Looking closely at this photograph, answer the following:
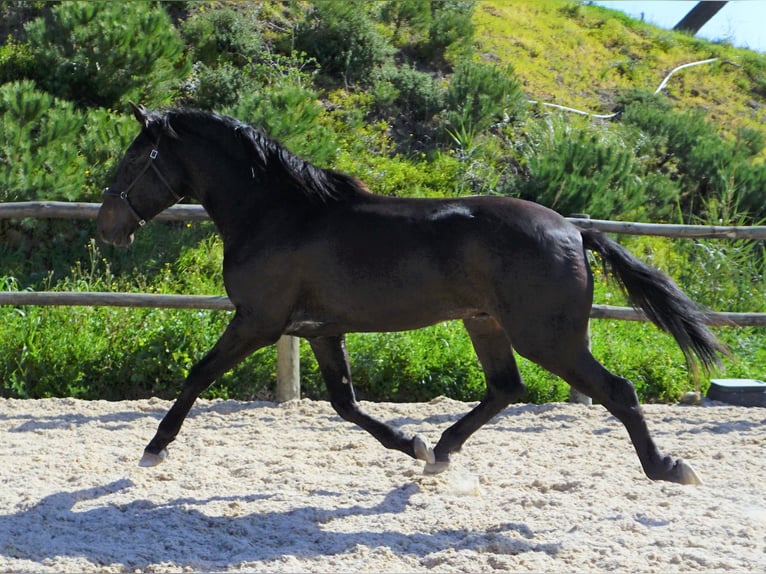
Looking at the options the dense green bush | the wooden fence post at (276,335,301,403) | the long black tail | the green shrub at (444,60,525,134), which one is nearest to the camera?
the long black tail

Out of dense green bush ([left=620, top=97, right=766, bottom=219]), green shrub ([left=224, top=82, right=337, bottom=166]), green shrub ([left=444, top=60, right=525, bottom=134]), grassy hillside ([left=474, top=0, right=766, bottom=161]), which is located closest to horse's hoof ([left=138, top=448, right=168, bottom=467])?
green shrub ([left=224, top=82, right=337, bottom=166])

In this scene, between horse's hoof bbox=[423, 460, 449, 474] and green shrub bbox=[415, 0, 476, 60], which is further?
green shrub bbox=[415, 0, 476, 60]

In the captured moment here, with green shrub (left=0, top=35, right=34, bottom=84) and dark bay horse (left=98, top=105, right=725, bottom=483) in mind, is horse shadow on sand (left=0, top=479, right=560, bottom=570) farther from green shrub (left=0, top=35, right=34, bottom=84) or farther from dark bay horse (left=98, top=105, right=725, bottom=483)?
green shrub (left=0, top=35, right=34, bottom=84)

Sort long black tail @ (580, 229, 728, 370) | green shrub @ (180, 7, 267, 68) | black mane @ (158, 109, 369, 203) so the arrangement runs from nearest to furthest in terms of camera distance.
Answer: long black tail @ (580, 229, 728, 370)
black mane @ (158, 109, 369, 203)
green shrub @ (180, 7, 267, 68)

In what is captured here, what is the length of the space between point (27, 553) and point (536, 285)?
228 centimetres

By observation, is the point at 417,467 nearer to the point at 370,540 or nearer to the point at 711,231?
the point at 370,540

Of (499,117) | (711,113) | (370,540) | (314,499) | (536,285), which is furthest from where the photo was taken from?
(711,113)

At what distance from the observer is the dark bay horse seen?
402 cm

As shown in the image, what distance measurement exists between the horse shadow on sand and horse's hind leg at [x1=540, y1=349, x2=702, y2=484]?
0.67 metres

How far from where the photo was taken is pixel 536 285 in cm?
397

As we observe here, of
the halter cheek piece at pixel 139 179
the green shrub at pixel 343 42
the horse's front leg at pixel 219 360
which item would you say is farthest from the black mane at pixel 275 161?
the green shrub at pixel 343 42

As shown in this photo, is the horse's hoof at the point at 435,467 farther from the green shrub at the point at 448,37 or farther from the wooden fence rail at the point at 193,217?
the green shrub at the point at 448,37

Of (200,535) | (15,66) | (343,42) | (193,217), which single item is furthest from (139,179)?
Answer: (343,42)

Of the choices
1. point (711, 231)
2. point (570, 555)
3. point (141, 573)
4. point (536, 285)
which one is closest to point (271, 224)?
point (536, 285)
